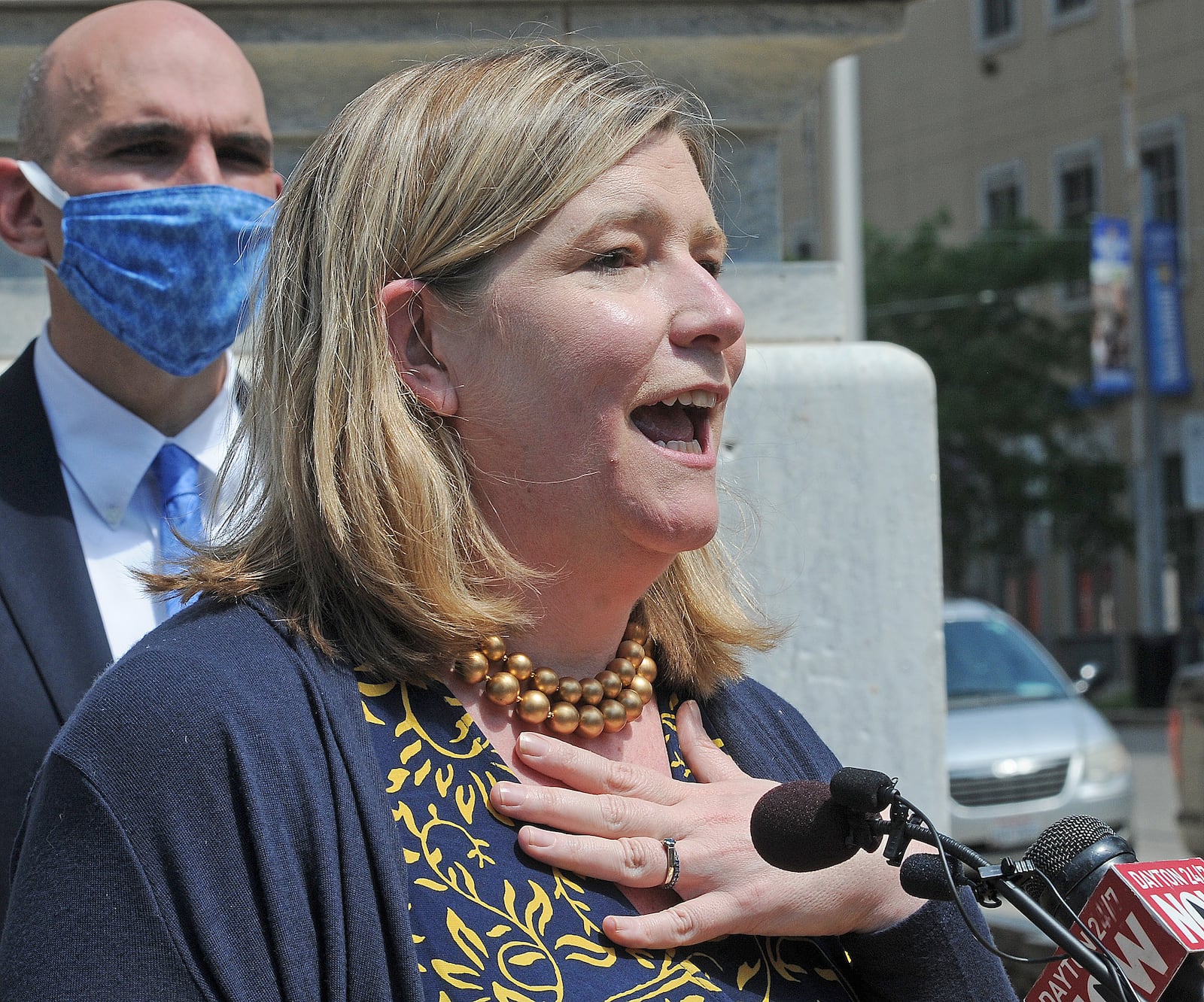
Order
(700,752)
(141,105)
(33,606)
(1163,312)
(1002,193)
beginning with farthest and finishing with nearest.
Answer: (1002,193), (1163,312), (141,105), (33,606), (700,752)

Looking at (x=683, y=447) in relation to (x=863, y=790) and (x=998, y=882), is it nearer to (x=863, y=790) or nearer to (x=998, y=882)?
(x=863, y=790)

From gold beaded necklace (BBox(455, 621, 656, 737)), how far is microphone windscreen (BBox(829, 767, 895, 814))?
0.54 m

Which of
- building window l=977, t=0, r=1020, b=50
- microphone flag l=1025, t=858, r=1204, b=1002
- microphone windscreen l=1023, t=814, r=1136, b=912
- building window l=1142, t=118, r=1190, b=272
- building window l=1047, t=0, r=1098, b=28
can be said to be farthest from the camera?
building window l=977, t=0, r=1020, b=50

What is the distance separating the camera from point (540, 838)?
176cm

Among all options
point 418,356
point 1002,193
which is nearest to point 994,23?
point 1002,193

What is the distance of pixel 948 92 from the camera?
3083 centimetres

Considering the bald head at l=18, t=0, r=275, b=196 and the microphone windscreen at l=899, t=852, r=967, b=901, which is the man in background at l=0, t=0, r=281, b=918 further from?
the microphone windscreen at l=899, t=852, r=967, b=901

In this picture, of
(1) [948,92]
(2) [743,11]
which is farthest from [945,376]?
(2) [743,11]

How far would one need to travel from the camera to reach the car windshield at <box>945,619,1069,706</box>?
30.5 ft

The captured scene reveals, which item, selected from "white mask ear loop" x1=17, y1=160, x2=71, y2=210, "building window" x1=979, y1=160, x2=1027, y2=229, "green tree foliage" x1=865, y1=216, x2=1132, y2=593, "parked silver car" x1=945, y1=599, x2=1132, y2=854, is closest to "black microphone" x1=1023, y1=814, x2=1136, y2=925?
"white mask ear loop" x1=17, y1=160, x2=71, y2=210

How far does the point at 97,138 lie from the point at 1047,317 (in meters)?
22.9

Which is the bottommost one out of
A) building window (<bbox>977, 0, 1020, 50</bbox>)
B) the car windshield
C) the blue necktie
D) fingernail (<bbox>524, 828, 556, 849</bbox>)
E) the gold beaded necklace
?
the car windshield

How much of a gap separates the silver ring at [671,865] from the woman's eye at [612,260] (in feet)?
2.32

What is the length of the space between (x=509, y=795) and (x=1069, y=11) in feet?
95.9
